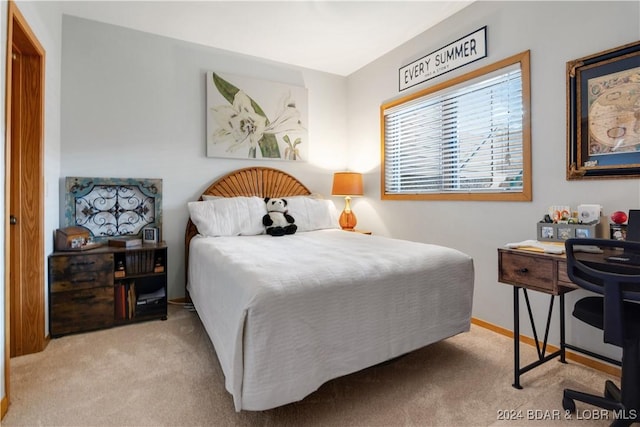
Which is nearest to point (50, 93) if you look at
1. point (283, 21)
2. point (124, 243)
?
point (124, 243)

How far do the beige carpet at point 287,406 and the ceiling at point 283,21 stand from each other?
2697 mm

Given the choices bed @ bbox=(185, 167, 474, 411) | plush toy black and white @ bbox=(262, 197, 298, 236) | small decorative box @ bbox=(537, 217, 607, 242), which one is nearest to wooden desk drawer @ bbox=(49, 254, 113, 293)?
bed @ bbox=(185, 167, 474, 411)

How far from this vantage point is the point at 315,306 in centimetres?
149

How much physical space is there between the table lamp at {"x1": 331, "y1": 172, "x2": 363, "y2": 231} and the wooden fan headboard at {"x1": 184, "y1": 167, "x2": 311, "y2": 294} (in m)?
0.38

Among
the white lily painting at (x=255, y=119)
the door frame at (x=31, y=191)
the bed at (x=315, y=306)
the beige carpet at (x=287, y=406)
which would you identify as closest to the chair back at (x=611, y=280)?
the beige carpet at (x=287, y=406)

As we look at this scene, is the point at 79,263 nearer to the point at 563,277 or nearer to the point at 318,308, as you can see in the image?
the point at 318,308

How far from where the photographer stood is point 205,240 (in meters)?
2.74

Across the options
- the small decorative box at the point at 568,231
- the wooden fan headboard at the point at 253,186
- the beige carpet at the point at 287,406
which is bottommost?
the beige carpet at the point at 287,406

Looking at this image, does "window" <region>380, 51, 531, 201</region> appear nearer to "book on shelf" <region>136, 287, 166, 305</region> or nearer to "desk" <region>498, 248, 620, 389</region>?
"desk" <region>498, 248, 620, 389</region>

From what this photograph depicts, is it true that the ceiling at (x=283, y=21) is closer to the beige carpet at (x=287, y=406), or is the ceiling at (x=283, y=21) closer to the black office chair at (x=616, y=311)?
the black office chair at (x=616, y=311)

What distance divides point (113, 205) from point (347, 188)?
92.9 inches

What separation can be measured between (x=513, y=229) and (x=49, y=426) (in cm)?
299

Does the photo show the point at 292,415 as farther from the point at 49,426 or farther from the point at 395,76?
the point at 395,76

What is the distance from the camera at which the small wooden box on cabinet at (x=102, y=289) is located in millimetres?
2418
